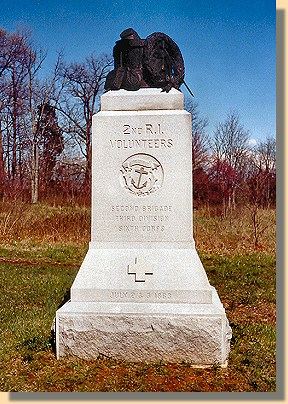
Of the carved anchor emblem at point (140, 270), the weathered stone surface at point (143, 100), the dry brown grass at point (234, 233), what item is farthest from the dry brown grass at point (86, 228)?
the weathered stone surface at point (143, 100)

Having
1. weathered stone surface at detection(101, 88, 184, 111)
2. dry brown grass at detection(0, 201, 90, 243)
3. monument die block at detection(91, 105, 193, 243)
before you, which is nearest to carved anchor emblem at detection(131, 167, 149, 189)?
monument die block at detection(91, 105, 193, 243)

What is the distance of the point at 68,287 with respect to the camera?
22.4 feet

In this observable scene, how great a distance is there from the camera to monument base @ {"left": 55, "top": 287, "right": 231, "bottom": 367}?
12.4 ft

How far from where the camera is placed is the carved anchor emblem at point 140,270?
13.5 feet

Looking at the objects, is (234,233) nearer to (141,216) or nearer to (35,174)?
(141,216)

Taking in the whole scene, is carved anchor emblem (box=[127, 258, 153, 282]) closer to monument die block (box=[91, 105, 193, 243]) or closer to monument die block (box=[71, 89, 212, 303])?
monument die block (box=[71, 89, 212, 303])

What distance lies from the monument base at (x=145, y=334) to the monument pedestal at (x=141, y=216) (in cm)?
4

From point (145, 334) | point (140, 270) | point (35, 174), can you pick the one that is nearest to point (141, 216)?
point (140, 270)

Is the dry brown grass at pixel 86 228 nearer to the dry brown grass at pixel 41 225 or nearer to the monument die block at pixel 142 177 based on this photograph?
the dry brown grass at pixel 41 225

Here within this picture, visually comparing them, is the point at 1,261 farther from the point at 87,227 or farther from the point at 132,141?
the point at 132,141

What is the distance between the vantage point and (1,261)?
9.27 meters

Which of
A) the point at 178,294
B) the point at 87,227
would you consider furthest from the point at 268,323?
the point at 87,227

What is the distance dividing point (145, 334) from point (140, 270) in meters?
0.60

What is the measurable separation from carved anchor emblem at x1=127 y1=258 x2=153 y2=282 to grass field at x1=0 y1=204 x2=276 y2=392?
0.79 meters
